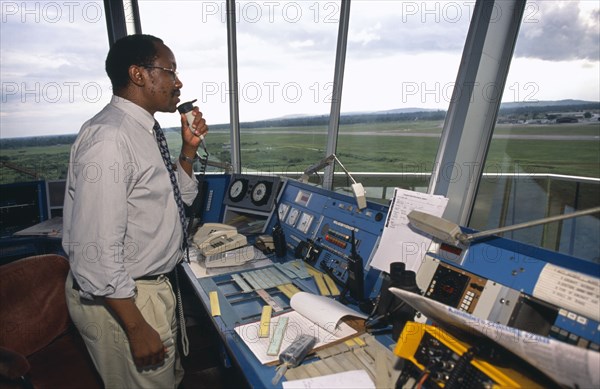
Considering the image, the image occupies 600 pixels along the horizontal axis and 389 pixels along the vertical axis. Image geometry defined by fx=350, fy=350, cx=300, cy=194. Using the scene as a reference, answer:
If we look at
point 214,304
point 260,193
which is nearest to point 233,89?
point 260,193

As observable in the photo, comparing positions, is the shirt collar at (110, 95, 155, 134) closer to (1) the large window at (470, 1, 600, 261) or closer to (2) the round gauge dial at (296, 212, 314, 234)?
(2) the round gauge dial at (296, 212, 314, 234)

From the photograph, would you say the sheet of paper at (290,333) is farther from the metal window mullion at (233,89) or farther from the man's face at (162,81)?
the metal window mullion at (233,89)

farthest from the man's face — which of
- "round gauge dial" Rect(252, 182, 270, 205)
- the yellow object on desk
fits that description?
"round gauge dial" Rect(252, 182, 270, 205)

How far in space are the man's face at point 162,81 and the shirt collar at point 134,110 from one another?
0.06 metres

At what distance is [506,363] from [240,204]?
2.33 metres

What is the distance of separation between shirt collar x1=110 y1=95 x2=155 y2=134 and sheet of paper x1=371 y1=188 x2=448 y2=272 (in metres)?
1.07

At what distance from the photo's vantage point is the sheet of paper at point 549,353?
0.64m

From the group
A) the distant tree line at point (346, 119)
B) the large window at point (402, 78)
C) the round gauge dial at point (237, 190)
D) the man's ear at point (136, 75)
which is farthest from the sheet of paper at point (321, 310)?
the round gauge dial at point (237, 190)

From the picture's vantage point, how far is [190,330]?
2.92 meters

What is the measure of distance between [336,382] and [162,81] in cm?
125

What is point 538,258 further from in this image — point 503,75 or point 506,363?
point 503,75

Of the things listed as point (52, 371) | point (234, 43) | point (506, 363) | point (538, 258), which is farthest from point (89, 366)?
point (234, 43)

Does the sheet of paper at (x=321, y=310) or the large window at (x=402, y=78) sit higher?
the large window at (x=402, y=78)

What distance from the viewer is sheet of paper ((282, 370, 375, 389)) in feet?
3.34
